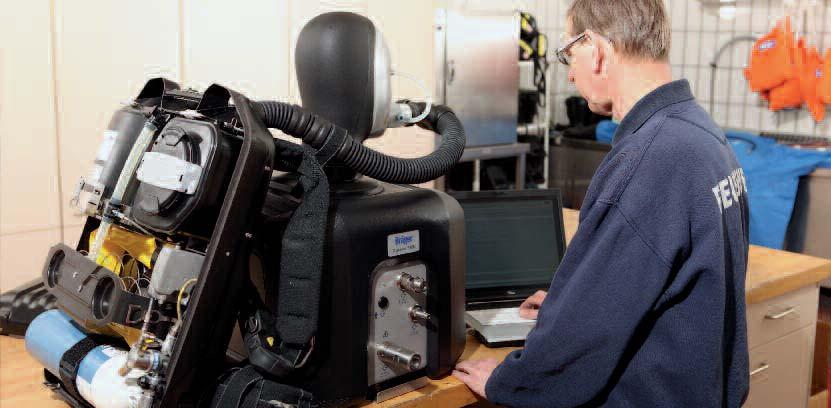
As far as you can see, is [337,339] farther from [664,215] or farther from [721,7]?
[721,7]

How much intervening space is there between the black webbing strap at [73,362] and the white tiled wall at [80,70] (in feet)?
1.88

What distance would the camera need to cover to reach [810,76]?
4016mm

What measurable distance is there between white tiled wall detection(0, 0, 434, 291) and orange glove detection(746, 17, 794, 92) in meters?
2.79

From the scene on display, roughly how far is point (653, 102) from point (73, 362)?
92cm

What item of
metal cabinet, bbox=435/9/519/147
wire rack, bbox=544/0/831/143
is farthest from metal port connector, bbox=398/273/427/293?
wire rack, bbox=544/0/831/143

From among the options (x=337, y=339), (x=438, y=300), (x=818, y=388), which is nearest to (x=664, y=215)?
(x=438, y=300)

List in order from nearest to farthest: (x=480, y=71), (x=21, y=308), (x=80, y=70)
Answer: (x=21, y=308) < (x=80, y=70) < (x=480, y=71)

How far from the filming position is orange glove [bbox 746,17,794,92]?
402 centimetres

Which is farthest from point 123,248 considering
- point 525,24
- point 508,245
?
point 525,24

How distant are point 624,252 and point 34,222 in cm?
123

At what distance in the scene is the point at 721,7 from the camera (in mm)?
4543

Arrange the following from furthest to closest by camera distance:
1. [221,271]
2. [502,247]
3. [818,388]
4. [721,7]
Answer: [721,7], [818,388], [502,247], [221,271]

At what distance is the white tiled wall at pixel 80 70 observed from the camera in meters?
1.66

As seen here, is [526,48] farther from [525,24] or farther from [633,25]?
[633,25]
